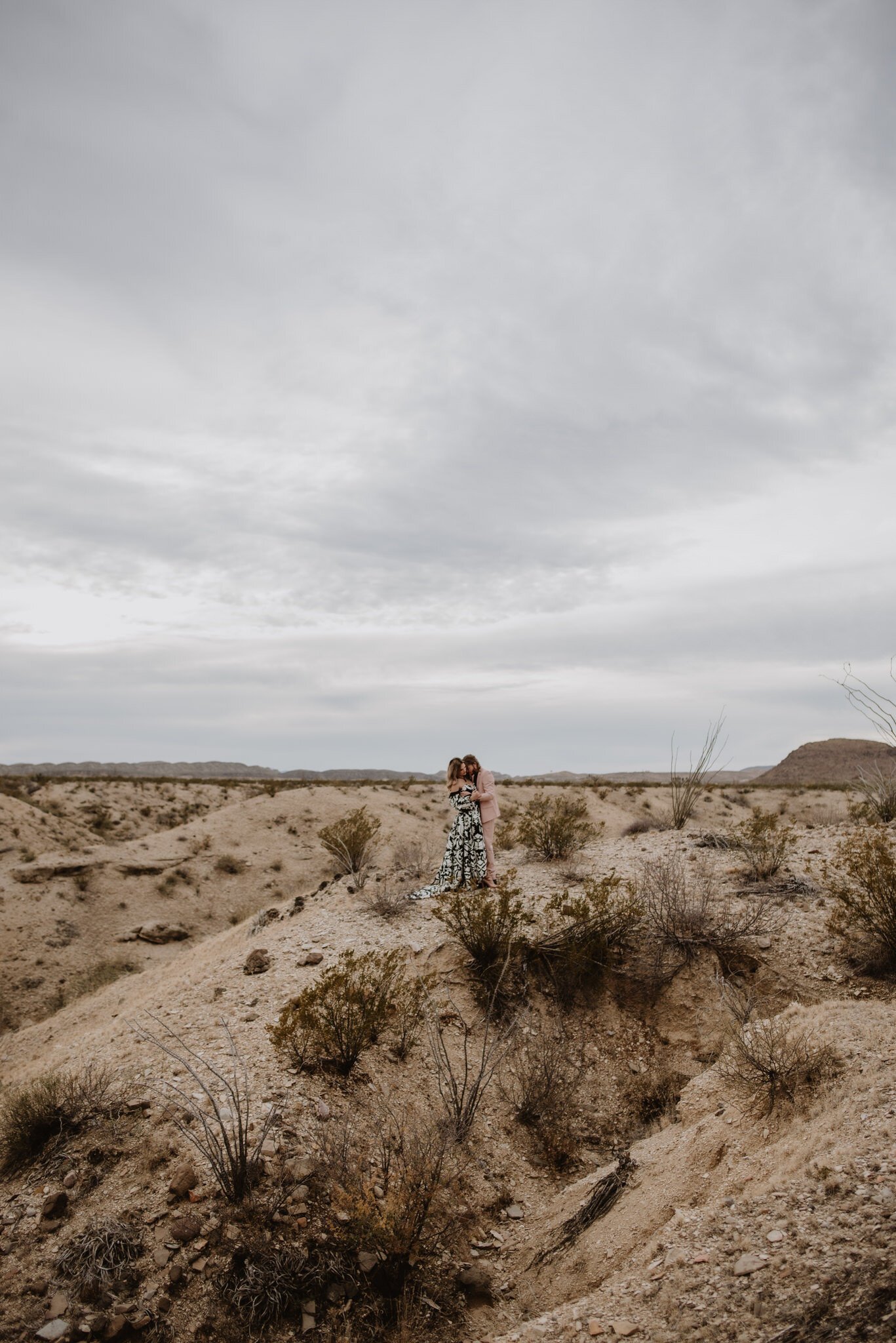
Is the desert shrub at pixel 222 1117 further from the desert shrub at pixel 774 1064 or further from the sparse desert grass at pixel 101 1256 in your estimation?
the desert shrub at pixel 774 1064

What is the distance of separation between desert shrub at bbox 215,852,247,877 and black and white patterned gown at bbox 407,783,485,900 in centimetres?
1224

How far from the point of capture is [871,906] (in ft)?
23.8

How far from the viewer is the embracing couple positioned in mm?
9859

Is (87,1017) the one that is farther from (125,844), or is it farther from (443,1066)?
(125,844)

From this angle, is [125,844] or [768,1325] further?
[125,844]

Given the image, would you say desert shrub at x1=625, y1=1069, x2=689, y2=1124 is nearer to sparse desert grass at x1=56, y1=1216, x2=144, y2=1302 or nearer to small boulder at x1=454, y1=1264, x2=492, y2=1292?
small boulder at x1=454, y1=1264, x2=492, y2=1292

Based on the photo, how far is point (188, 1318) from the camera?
3807 mm

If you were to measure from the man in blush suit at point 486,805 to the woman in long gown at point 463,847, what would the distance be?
2.5 inches

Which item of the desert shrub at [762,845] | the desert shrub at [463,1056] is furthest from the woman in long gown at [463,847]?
the desert shrub at [762,845]

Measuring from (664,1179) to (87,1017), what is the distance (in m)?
9.16

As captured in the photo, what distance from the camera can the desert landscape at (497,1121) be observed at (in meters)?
3.52

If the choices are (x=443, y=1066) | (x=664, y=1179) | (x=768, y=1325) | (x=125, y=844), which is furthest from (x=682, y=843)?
(x=125, y=844)

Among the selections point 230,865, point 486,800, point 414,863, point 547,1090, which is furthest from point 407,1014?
point 230,865

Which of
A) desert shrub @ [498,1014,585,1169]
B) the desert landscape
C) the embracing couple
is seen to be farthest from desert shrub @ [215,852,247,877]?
desert shrub @ [498,1014,585,1169]
